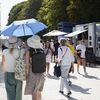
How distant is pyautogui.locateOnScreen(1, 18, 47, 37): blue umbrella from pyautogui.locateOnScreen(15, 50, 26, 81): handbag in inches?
50.0

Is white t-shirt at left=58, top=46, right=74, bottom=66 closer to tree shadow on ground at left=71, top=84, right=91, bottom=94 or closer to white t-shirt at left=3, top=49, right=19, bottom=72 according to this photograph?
tree shadow on ground at left=71, top=84, right=91, bottom=94

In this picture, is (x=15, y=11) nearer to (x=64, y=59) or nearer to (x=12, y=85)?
(x=64, y=59)

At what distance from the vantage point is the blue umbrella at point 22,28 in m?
9.95

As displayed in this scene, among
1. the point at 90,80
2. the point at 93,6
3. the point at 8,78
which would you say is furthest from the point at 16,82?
the point at 93,6

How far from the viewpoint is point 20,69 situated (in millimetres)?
8844

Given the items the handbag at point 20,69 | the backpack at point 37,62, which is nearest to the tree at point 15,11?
the backpack at point 37,62

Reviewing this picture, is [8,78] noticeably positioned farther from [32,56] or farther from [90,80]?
[90,80]

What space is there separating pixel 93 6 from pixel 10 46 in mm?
36664

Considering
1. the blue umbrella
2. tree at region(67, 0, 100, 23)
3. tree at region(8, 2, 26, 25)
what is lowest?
the blue umbrella

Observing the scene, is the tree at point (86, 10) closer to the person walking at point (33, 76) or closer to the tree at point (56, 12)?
the tree at point (56, 12)

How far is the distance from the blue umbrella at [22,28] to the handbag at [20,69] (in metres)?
1.27

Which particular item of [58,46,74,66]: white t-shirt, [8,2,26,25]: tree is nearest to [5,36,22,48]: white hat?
[58,46,74,66]: white t-shirt

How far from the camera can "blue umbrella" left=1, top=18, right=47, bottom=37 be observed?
9.95 meters

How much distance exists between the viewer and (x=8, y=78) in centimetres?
903
